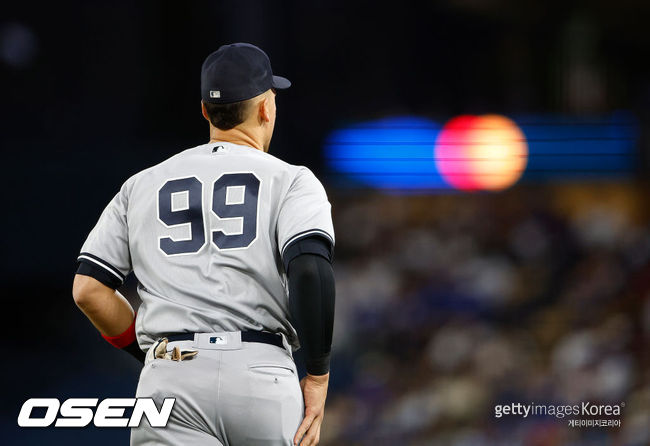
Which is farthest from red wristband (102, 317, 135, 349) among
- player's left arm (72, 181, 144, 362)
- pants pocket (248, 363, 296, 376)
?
pants pocket (248, 363, 296, 376)

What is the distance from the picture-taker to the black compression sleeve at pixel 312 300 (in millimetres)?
1614

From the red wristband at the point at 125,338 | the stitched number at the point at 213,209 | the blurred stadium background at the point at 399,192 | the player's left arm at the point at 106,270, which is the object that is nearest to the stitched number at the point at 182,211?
the stitched number at the point at 213,209

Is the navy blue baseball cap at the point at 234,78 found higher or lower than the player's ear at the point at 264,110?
higher

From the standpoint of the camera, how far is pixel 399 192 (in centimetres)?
698

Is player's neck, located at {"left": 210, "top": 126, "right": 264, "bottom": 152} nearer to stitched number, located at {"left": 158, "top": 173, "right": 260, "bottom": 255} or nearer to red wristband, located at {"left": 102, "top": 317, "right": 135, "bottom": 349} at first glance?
stitched number, located at {"left": 158, "top": 173, "right": 260, "bottom": 255}

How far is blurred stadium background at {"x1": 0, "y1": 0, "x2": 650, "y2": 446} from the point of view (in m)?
6.43

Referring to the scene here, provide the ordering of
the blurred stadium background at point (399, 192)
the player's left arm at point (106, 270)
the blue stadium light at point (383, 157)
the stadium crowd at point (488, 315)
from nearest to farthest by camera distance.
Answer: the player's left arm at point (106, 270)
the stadium crowd at point (488, 315)
the blurred stadium background at point (399, 192)
the blue stadium light at point (383, 157)

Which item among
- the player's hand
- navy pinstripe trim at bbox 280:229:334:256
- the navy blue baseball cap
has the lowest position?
the player's hand

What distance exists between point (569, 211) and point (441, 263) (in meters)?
1.12

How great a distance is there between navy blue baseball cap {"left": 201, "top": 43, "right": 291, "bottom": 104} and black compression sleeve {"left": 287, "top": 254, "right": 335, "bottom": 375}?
1.35 ft

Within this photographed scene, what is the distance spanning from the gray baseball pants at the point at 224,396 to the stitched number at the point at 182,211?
0.19 metres

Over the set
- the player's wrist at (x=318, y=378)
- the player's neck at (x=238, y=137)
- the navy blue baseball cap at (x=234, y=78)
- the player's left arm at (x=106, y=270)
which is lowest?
the player's wrist at (x=318, y=378)

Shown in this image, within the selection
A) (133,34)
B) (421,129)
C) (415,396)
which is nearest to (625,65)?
(421,129)

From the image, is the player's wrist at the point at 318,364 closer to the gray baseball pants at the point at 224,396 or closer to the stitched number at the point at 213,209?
the gray baseball pants at the point at 224,396
